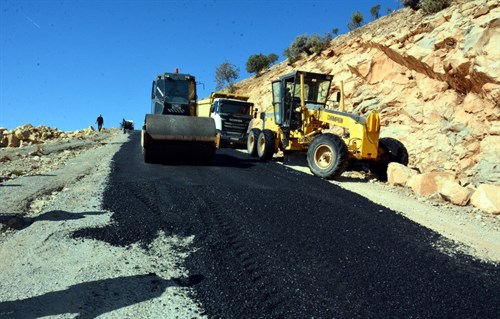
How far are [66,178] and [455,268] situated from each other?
8.50 meters

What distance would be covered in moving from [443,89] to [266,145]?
6.43 metres

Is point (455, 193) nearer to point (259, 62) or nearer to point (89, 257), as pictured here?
point (89, 257)

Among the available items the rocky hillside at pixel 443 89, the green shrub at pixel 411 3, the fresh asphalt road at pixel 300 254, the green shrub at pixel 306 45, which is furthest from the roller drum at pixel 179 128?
the green shrub at pixel 306 45

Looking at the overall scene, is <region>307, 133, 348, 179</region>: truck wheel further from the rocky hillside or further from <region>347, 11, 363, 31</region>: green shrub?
<region>347, 11, 363, 31</region>: green shrub

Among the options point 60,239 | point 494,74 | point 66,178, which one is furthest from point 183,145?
point 494,74

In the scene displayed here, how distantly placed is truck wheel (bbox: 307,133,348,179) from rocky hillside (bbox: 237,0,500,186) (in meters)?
3.36

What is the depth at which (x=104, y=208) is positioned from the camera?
6.57 m

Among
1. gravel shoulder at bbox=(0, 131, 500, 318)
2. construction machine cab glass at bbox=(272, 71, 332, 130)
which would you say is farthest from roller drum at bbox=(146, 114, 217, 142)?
gravel shoulder at bbox=(0, 131, 500, 318)

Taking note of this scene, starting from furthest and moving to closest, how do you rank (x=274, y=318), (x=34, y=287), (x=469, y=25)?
1. (x=469, y=25)
2. (x=34, y=287)
3. (x=274, y=318)

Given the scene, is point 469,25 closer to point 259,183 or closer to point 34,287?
point 259,183

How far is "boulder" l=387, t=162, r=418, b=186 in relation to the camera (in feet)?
34.3

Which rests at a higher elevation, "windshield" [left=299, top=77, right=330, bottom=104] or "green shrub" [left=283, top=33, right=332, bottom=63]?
"green shrub" [left=283, top=33, right=332, bottom=63]

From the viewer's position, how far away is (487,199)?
807 centimetres

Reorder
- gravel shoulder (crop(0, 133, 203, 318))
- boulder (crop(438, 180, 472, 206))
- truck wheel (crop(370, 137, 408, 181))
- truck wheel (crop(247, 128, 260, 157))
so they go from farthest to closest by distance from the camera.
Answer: truck wheel (crop(247, 128, 260, 157)), truck wheel (crop(370, 137, 408, 181)), boulder (crop(438, 180, 472, 206)), gravel shoulder (crop(0, 133, 203, 318))
